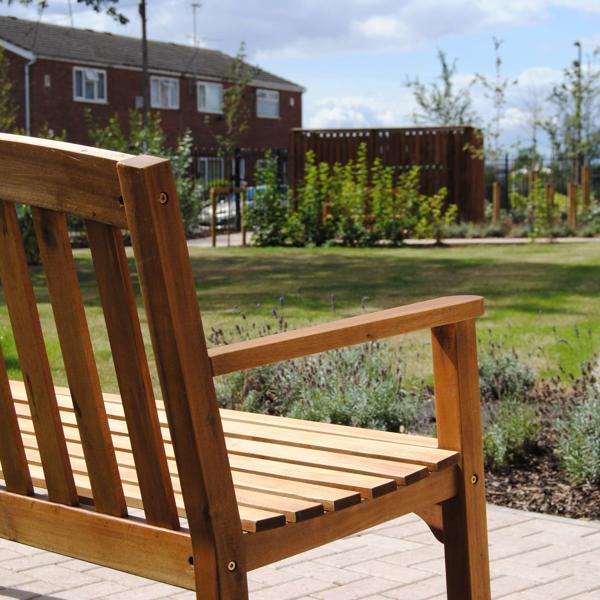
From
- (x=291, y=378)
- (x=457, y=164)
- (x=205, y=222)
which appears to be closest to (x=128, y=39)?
(x=205, y=222)

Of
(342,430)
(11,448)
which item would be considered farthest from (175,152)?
(11,448)

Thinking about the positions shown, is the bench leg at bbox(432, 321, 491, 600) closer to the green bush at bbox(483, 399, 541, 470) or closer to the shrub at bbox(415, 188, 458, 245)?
the green bush at bbox(483, 399, 541, 470)

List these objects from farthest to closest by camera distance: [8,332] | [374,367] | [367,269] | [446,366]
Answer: [367,269] → [8,332] → [374,367] → [446,366]

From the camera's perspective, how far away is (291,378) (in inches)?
211

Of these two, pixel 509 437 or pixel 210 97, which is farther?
pixel 210 97

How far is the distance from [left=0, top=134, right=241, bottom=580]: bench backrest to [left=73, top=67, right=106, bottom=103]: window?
37.8 metres

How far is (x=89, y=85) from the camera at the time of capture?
39781 millimetres

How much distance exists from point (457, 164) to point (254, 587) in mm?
18019

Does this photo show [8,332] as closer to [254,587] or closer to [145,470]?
[254,587]

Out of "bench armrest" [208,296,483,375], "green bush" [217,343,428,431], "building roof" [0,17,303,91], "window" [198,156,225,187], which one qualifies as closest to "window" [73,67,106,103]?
"building roof" [0,17,303,91]

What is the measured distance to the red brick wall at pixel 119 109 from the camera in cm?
3712

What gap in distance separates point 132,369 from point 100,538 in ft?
1.33

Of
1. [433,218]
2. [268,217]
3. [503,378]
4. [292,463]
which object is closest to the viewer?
[292,463]

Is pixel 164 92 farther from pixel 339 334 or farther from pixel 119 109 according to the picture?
pixel 339 334
